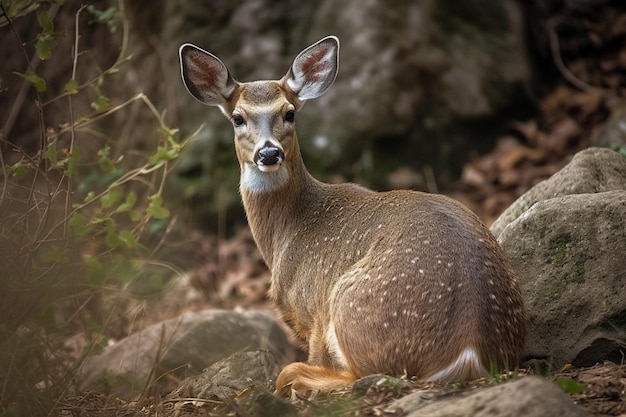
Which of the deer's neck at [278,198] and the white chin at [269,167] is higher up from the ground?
the white chin at [269,167]

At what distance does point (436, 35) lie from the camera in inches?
451

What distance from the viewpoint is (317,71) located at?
7.03 meters

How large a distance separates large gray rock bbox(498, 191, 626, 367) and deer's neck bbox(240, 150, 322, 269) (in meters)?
1.56

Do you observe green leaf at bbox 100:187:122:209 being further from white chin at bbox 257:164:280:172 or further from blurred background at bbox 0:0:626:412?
blurred background at bbox 0:0:626:412

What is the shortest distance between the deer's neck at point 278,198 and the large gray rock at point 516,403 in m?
2.67

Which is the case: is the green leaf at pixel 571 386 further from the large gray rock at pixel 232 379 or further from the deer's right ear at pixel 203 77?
the deer's right ear at pixel 203 77

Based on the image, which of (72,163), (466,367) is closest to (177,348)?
(72,163)

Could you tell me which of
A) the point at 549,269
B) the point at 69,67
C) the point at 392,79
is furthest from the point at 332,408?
the point at 69,67

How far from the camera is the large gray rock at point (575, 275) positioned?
17.8 feet

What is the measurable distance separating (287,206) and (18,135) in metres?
7.17

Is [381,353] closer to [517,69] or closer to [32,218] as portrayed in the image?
[32,218]

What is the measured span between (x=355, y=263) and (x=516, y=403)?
2.05m

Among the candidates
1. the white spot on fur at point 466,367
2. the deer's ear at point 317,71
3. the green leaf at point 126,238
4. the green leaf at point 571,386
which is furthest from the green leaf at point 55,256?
the green leaf at point 571,386

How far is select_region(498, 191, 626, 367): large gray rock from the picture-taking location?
17.8 feet
